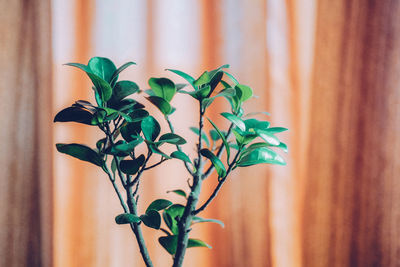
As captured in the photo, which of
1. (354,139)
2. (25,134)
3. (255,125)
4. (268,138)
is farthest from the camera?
(354,139)

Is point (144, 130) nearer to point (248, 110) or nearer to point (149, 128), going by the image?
point (149, 128)

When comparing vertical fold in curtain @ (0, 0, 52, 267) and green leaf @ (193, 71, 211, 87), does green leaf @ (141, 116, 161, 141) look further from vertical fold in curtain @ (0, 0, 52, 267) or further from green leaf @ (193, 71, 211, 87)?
vertical fold in curtain @ (0, 0, 52, 267)

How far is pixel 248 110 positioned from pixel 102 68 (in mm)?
685

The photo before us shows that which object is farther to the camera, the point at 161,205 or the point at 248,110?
the point at 248,110

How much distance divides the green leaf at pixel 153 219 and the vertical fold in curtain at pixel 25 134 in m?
0.57

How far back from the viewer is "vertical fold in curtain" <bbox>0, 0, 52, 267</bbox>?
105 centimetres

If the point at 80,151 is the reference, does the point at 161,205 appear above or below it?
below

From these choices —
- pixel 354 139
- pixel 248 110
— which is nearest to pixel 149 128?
pixel 248 110

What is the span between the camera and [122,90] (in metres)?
0.71

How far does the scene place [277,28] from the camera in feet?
4.15

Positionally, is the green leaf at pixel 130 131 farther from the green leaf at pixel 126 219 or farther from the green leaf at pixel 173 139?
the green leaf at pixel 126 219

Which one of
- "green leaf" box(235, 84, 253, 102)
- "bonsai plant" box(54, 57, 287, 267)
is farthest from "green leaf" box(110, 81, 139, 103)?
"green leaf" box(235, 84, 253, 102)

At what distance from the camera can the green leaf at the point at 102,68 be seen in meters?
0.70

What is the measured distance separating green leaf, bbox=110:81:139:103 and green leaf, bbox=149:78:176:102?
0.04 metres
